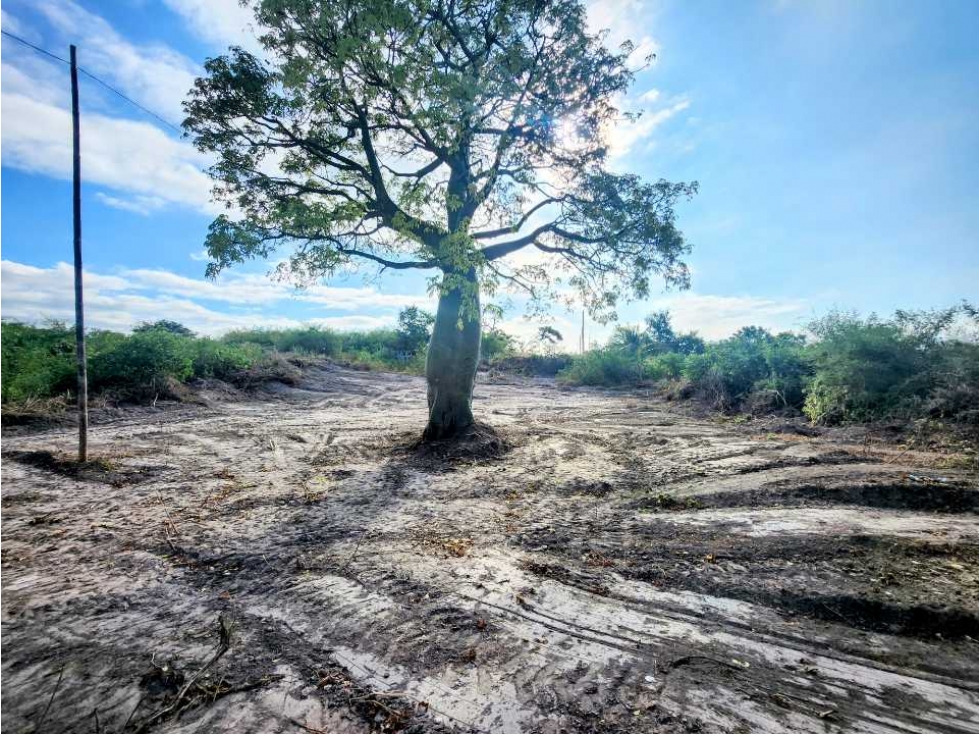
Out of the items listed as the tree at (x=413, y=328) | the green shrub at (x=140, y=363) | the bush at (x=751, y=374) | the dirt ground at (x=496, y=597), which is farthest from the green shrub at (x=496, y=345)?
the dirt ground at (x=496, y=597)

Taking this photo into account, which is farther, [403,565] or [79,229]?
[79,229]

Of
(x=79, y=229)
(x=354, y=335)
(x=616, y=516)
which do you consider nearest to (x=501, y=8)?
(x=79, y=229)

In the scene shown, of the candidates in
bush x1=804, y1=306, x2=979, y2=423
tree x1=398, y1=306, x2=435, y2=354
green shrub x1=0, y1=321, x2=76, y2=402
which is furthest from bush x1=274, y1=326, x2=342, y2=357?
bush x1=804, y1=306, x2=979, y2=423

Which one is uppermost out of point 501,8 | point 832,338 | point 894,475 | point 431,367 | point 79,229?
point 501,8

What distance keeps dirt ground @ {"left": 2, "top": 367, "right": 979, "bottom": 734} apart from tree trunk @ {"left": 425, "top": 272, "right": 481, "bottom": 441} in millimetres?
1329

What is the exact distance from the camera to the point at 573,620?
239 centimetres

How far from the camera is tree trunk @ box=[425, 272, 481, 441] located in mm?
6621

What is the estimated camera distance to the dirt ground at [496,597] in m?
1.82

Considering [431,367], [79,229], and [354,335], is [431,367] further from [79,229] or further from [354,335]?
[354,335]

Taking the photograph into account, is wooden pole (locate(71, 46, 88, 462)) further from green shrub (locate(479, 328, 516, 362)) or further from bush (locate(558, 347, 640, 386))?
green shrub (locate(479, 328, 516, 362))

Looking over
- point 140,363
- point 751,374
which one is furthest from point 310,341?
point 751,374

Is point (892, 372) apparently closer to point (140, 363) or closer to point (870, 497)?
point (870, 497)

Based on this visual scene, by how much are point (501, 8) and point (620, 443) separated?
19.6ft

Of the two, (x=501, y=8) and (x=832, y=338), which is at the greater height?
(x=501, y=8)
